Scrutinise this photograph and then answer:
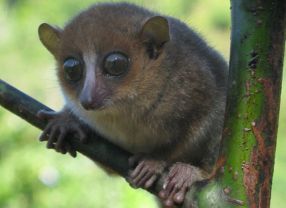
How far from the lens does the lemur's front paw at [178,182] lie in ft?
6.97

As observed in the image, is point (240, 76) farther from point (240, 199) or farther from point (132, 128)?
point (132, 128)

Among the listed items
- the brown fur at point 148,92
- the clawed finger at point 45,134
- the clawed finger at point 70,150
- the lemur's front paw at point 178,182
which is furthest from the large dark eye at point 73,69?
the lemur's front paw at point 178,182

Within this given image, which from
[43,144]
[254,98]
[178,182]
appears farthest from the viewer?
[43,144]

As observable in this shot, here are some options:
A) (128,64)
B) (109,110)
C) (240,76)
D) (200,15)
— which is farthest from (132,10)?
(200,15)

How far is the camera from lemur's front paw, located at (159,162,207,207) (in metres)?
2.12

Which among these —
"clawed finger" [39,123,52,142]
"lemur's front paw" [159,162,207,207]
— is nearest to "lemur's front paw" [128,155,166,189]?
"lemur's front paw" [159,162,207,207]

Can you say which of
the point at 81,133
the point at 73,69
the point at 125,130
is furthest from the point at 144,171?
the point at 73,69

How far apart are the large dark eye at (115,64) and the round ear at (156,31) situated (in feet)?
0.51

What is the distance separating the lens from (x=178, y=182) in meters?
2.35

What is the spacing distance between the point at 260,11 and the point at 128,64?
1328 mm

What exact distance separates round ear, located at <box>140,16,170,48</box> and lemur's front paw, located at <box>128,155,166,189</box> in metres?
0.56

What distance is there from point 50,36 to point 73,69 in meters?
0.33

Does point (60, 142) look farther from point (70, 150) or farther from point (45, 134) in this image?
point (45, 134)

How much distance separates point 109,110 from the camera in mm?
2877
